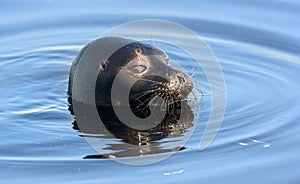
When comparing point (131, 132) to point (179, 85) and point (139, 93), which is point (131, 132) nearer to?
point (139, 93)

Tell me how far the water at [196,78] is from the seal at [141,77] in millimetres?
395

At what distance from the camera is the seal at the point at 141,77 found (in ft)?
27.1

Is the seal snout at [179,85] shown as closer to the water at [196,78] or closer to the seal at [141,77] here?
the seal at [141,77]

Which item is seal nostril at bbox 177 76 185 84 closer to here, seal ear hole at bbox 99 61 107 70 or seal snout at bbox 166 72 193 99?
seal snout at bbox 166 72 193 99

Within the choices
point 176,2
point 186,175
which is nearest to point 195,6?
point 176,2

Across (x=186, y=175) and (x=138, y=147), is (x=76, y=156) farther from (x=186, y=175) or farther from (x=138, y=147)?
(x=186, y=175)

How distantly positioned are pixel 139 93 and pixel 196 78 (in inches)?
44.1

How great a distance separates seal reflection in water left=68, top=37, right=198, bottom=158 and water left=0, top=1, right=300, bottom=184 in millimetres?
220

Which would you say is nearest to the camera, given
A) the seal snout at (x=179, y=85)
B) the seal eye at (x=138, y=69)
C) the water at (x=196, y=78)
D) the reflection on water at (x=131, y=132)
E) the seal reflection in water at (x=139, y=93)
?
the water at (x=196, y=78)

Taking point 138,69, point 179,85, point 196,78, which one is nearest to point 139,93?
point 138,69

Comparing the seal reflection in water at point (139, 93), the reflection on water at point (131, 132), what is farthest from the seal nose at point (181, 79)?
the reflection on water at point (131, 132)

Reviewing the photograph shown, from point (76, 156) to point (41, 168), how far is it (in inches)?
15.1

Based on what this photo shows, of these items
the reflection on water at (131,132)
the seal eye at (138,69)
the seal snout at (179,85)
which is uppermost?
the seal eye at (138,69)

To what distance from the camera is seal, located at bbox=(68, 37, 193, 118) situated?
8250 millimetres
